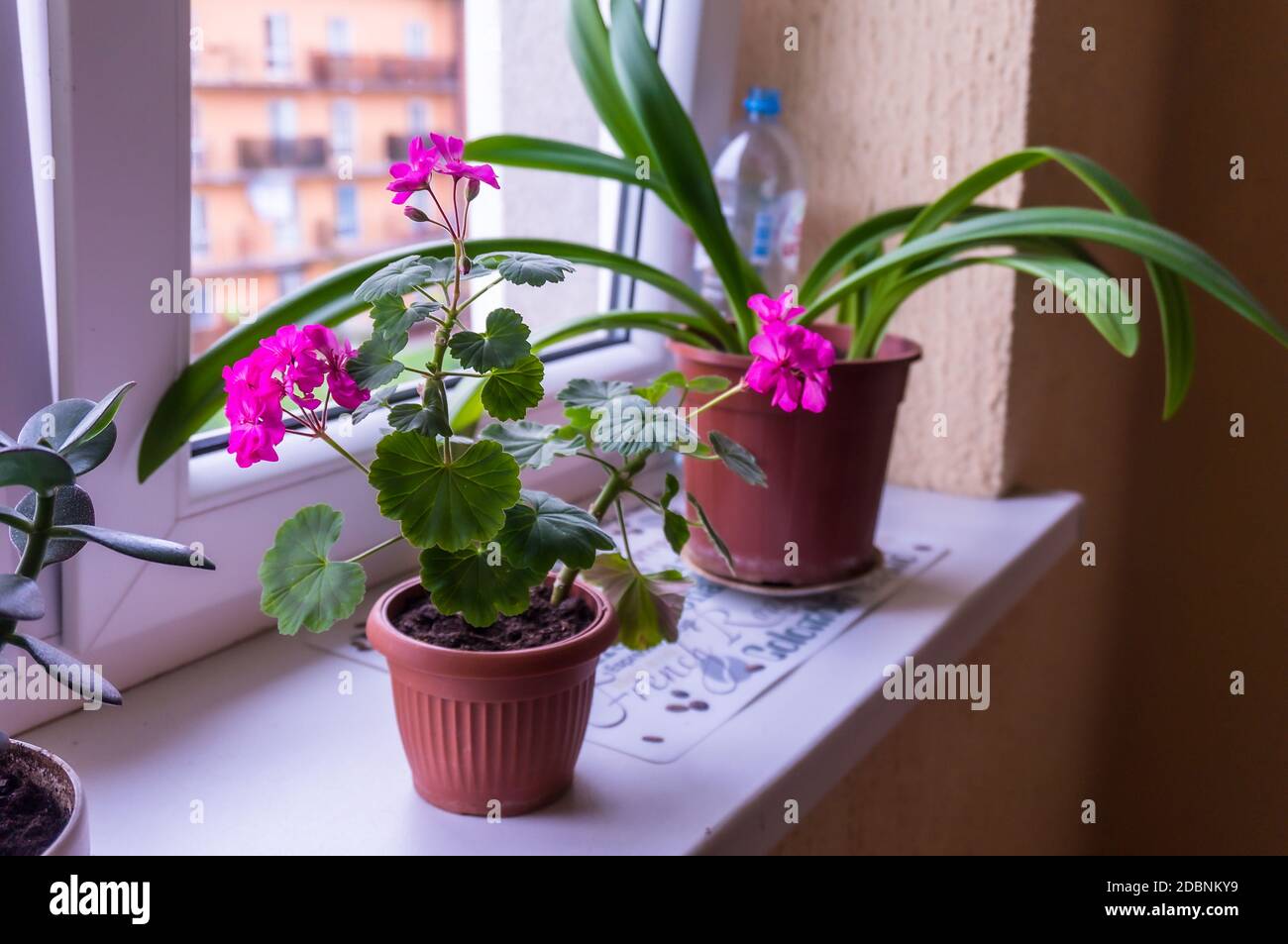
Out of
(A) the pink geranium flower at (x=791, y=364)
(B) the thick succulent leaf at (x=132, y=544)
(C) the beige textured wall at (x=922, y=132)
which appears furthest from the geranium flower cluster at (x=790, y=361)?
(C) the beige textured wall at (x=922, y=132)

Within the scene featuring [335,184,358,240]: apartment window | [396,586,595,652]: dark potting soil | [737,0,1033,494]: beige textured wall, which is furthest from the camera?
[737,0,1033,494]: beige textured wall

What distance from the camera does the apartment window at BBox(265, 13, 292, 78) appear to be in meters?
0.96

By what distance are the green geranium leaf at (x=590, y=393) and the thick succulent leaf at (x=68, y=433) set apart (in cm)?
30

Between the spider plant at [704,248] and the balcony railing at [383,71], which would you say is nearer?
the spider plant at [704,248]

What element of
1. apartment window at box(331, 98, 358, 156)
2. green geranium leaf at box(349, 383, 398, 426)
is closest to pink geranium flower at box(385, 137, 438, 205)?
green geranium leaf at box(349, 383, 398, 426)

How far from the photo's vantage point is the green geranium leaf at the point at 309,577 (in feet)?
2.18

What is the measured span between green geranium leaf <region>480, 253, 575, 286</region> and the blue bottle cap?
32.4 inches

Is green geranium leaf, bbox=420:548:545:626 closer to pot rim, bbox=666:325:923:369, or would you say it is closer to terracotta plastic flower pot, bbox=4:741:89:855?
terracotta plastic flower pot, bbox=4:741:89:855

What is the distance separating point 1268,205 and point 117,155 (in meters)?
1.48

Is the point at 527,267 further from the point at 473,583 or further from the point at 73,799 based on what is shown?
the point at 73,799

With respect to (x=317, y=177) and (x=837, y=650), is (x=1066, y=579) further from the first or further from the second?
(x=317, y=177)

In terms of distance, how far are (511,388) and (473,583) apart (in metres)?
0.11

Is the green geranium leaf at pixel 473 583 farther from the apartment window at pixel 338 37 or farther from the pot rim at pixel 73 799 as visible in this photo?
the apartment window at pixel 338 37

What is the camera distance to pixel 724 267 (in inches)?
41.0
